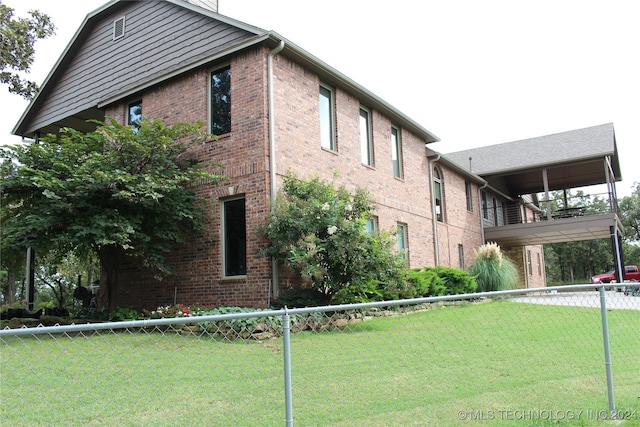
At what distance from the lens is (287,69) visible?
40.2ft

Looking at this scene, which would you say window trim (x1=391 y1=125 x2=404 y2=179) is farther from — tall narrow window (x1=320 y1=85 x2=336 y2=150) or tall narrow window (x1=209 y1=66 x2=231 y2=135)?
tall narrow window (x1=209 y1=66 x2=231 y2=135)

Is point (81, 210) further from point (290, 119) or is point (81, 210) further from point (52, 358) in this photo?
point (290, 119)

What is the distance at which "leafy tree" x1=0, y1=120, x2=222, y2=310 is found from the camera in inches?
397

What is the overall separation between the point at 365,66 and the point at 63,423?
15.3 metres

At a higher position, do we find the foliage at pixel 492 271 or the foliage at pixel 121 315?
the foliage at pixel 492 271

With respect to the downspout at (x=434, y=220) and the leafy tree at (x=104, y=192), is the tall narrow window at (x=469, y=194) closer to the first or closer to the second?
the downspout at (x=434, y=220)

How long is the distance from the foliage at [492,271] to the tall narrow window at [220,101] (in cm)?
898

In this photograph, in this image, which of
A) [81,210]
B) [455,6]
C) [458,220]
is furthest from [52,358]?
[458,220]

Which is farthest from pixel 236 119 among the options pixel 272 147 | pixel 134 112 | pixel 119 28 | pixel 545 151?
pixel 545 151

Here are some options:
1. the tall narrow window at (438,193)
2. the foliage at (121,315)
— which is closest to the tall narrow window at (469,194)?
the tall narrow window at (438,193)

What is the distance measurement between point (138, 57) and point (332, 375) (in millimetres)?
12336

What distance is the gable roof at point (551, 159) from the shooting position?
2209 cm

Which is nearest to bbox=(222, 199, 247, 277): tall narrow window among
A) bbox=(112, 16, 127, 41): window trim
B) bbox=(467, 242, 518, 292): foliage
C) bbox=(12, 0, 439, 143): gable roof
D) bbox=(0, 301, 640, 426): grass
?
bbox=(0, 301, 640, 426): grass

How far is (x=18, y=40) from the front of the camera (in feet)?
57.4
